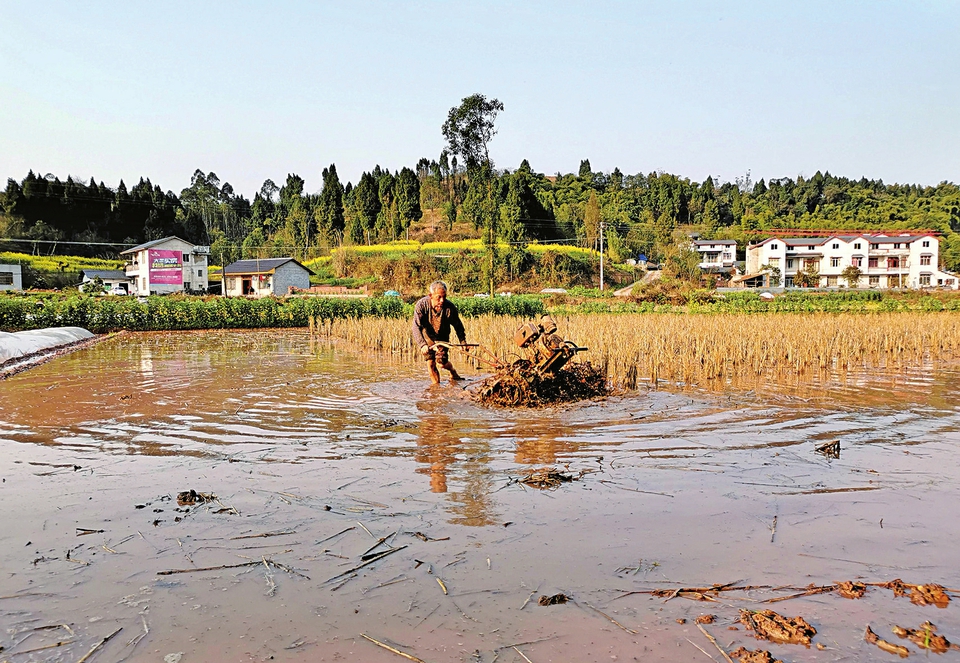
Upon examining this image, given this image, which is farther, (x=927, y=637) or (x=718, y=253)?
(x=718, y=253)

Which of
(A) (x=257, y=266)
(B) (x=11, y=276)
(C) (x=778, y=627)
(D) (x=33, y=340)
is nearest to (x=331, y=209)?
(A) (x=257, y=266)

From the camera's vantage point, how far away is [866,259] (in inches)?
2488

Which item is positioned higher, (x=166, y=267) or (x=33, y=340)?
(x=166, y=267)

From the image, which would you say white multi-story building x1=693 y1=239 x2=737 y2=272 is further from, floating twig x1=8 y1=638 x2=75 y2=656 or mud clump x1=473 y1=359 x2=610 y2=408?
floating twig x1=8 y1=638 x2=75 y2=656

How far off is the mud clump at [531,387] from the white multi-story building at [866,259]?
5905 centimetres

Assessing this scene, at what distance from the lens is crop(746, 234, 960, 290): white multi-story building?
6163 centimetres

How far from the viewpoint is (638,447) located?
588cm

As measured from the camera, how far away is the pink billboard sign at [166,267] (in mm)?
47625

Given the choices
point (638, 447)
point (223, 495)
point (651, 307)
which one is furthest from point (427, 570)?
point (651, 307)

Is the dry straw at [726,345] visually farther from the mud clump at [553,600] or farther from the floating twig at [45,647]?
the floating twig at [45,647]

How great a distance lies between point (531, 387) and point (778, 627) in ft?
16.6

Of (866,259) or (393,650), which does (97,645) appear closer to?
(393,650)

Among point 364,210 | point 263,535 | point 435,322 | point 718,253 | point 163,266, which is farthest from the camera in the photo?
point 718,253

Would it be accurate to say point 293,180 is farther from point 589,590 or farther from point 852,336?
point 589,590
